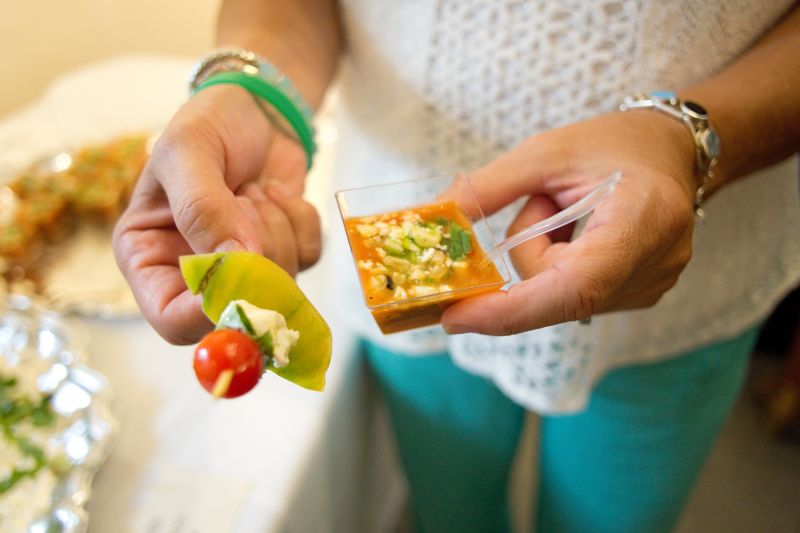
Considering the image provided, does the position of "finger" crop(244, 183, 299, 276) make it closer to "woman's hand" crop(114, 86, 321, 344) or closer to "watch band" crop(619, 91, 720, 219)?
"woman's hand" crop(114, 86, 321, 344)

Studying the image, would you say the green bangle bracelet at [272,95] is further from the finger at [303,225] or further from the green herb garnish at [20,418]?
the green herb garnish at [20,418]

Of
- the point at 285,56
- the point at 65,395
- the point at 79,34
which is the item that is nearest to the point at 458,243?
the point at 285,56

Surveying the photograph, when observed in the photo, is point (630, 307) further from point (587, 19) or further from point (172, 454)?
point (172, 454)

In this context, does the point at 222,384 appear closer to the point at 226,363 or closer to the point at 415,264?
the point at 226,363

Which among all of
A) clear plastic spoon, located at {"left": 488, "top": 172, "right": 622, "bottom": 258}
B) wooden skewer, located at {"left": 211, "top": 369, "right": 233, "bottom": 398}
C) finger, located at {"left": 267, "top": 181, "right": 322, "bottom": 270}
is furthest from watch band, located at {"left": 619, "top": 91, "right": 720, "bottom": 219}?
wooden skewer, located at {"left": 211, "top": 369, "right": 233, "bottom": 398}

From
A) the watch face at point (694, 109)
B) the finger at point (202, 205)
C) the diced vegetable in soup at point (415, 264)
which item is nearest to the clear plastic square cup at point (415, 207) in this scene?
the diced vegetable in soup at point (415, 264)
